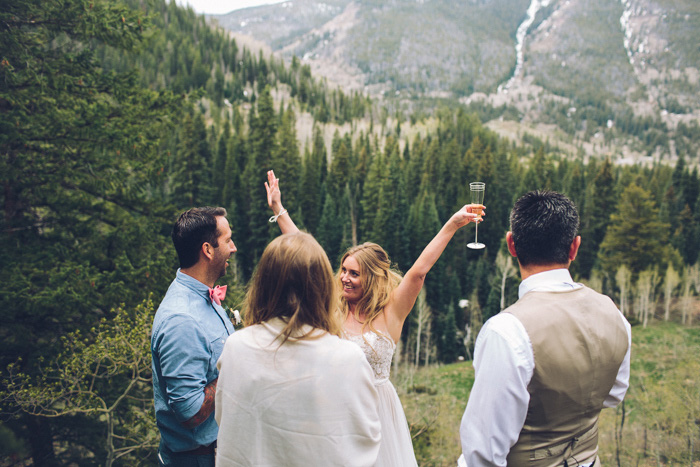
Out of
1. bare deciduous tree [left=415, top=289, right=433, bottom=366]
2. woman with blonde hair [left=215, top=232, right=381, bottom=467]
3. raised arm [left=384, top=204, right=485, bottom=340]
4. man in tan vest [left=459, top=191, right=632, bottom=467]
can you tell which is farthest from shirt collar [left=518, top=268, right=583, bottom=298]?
bare deciduous tree [left=415, top=289, right=433, bottom=366]

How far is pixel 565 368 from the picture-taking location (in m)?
2.31

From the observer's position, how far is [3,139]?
7137mm

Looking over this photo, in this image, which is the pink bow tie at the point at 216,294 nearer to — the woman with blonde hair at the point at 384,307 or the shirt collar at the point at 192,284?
the shirt collar at the point at 192,284

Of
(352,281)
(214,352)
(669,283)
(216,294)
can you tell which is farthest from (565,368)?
(669,283)

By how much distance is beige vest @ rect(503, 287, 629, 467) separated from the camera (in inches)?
90.3

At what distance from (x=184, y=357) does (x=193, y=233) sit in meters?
0.84

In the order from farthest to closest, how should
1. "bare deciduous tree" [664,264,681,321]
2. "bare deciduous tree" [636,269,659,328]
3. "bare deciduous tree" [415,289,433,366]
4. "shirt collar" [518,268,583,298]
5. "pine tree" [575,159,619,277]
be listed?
"pine tree" [575,159,619,277]
"bare deciduous tree" [664,264,681,321]
"bare deciduous tree" [636,269,659,328]
"bare deciduous tree" [415,289,433,366]
"shirt collar" [518,268,583,298]

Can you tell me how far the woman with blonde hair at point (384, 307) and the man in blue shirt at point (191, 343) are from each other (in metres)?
0.65

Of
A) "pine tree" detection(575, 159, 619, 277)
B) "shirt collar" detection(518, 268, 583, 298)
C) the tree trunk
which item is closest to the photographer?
"shirt collar" detection(518, 268, 583, 298)

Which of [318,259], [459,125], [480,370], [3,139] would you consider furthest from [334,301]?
[459,125]

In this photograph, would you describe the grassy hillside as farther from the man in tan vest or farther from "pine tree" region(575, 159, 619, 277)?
"pine tree" region(575, 159, 619, 277)

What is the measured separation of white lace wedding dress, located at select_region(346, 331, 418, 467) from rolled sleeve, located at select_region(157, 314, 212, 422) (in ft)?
3.50

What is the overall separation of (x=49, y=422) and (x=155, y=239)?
12.4ft

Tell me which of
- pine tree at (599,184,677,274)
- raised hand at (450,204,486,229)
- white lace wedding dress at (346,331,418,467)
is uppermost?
raised hand at (450,204,486,229)
